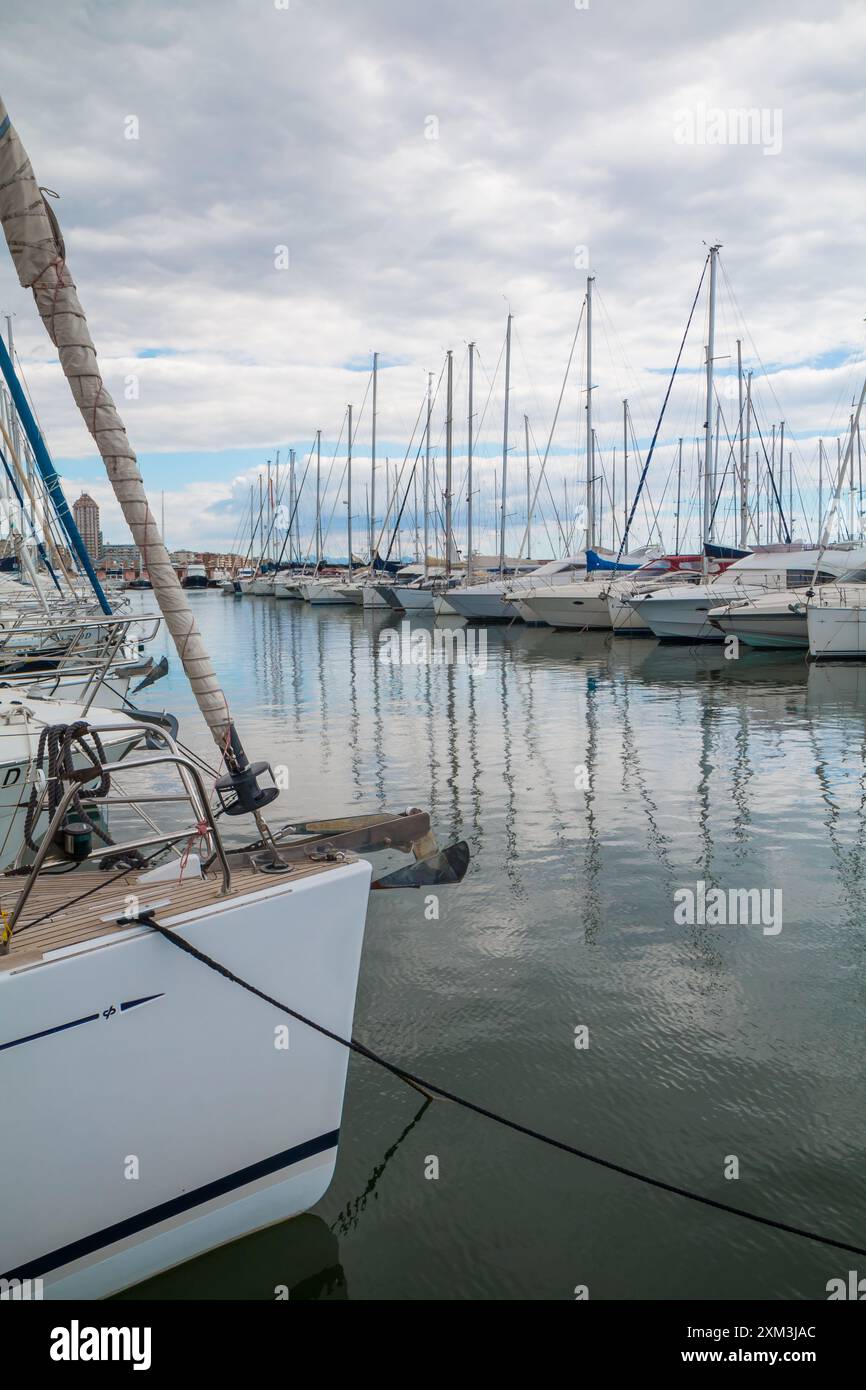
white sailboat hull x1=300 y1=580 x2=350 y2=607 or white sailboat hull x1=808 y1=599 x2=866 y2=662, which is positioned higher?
white sailboat hull x1=300 y1=580 x2=350 y2=607

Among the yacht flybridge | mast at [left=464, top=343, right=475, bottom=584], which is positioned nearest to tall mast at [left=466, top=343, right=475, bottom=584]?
mast at [left=464, top=343, right=475, bottom=584]

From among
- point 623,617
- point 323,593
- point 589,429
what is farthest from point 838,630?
point 323,593

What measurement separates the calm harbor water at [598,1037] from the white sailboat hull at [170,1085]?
1.36 ft

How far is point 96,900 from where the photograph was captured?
497 centimetres

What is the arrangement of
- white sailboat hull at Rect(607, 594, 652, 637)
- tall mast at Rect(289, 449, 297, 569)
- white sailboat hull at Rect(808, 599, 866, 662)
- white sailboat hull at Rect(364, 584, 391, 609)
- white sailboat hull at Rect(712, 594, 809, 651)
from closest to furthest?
white sailboat hull at Rect(808, 599, 866, 662), white sailboat hull at Rect(712, 594, 809, 651), white sailboat hull at Rect(607, 594, 652, 637), white sailboat hull at Rect(364, 584, 391, 609), tall mast at Rect(289, 449, 297, 569)

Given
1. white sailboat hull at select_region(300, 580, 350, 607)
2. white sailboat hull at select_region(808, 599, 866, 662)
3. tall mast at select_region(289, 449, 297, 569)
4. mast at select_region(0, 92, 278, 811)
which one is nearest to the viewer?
mast at select_region(0, 92, 278, 811)

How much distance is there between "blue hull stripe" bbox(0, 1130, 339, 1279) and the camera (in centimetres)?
410

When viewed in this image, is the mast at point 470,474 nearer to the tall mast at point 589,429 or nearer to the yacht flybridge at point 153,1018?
the tall mast at point 589,429

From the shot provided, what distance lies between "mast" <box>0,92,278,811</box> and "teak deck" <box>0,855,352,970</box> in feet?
1.54

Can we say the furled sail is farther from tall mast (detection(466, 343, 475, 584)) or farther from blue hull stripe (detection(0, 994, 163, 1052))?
tall mast (detection(466, 343, 475, 584))

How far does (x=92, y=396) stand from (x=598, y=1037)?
17.2ft

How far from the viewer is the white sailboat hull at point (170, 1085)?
394cm
